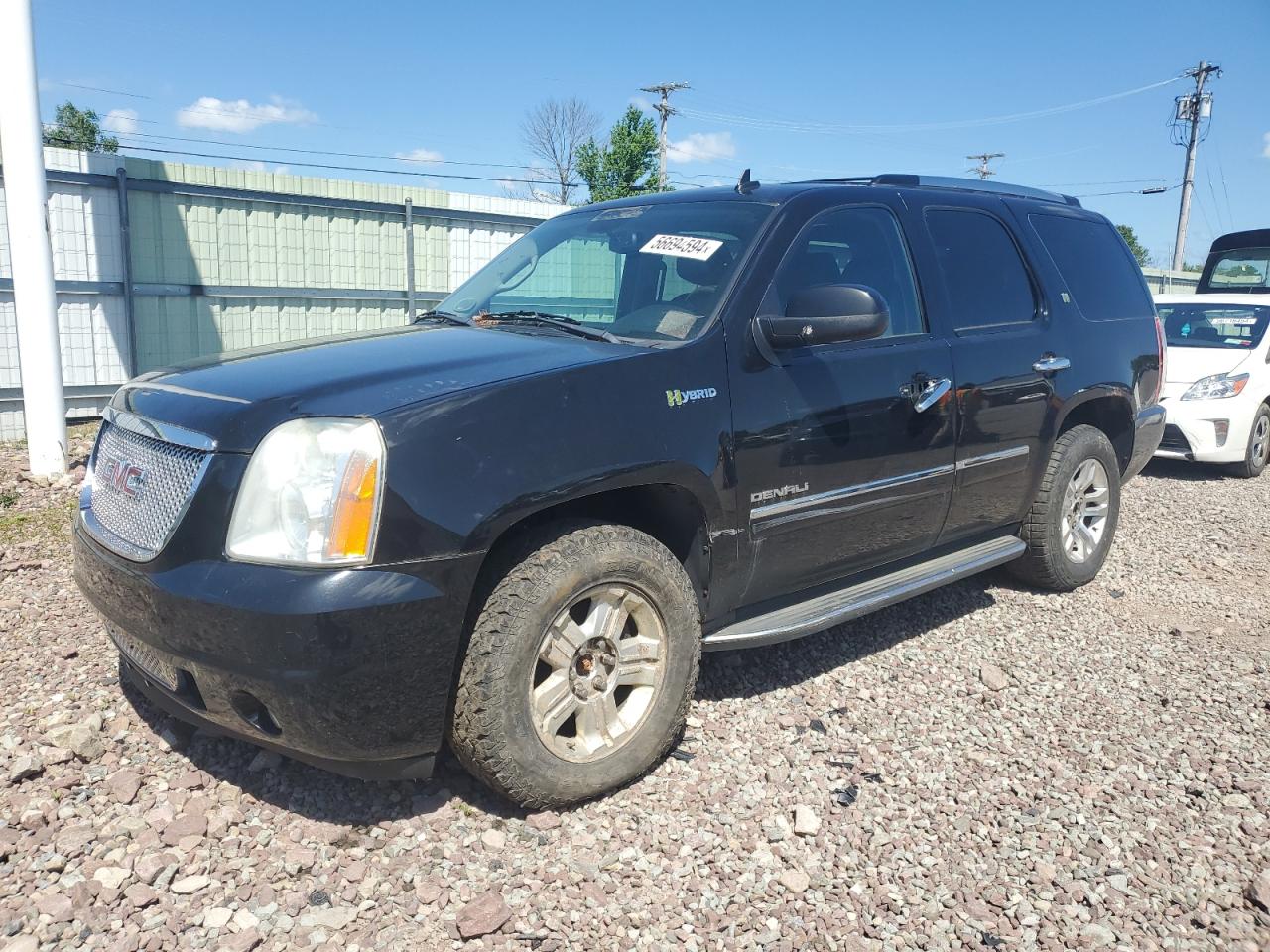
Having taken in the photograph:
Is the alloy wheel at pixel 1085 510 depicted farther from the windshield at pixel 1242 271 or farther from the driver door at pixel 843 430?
the windshield at pixel 1242 271

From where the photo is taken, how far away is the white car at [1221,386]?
352 inches

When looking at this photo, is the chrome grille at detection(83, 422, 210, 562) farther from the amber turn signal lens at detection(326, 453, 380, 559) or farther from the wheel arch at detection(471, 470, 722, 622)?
the wheel arch at detection(471, 470, 722, 622)

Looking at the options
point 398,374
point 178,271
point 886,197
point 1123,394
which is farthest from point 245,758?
point 178,271

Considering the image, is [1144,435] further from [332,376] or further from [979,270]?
[332,376]

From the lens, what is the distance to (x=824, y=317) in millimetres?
3389

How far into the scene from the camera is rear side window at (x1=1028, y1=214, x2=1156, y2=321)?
508 cm

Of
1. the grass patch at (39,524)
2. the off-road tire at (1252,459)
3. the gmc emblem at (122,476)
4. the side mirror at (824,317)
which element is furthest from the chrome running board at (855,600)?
the off-road tire at (1252,459)

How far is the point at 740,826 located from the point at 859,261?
2.32 meters

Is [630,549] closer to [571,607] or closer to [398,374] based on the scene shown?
[571,607]

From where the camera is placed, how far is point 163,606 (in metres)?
2.65

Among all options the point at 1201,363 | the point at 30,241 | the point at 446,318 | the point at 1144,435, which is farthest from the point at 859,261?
the point at 1201,363

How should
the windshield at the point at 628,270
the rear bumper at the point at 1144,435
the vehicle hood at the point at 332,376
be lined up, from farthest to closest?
the rear bumper at the point at 1144,435
the windshield at the point at 628,270
the vehicle hood at the point at 332,376

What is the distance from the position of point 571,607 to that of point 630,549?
254 millimetres

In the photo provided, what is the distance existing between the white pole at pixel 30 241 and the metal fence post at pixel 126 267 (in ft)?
8.08
